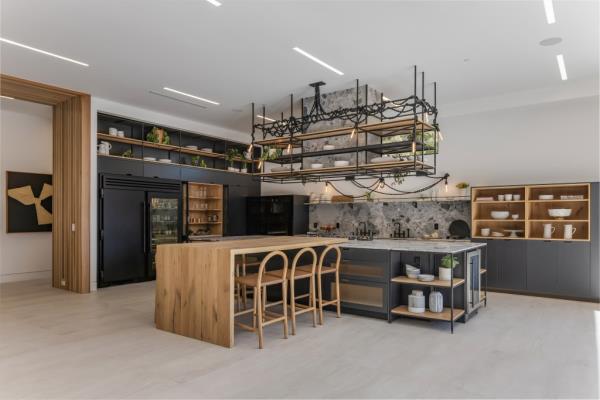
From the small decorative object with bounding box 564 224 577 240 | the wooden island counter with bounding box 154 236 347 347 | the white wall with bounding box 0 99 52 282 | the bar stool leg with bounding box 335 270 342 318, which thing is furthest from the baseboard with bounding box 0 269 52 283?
the small decorative object with bounding box 564 224 577 240

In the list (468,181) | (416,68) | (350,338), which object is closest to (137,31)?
(416,68)

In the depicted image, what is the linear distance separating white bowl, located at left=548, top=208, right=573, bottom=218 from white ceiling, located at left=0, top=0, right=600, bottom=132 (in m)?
1.96

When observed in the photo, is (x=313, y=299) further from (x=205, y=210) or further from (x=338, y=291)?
(x=205, y=210)

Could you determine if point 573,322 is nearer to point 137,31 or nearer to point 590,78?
point 590,78

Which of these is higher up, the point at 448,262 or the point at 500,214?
the point at 500,214

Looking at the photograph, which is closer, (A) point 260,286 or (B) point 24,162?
(A) point 260,286

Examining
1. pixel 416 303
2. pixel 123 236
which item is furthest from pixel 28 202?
pixel 416 303

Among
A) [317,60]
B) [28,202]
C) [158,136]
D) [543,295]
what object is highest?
[317,60]

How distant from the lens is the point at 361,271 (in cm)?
508

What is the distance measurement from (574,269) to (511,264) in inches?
33.3

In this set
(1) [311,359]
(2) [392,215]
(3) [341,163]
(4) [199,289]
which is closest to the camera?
(1) [311,359]

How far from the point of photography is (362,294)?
5.07 m

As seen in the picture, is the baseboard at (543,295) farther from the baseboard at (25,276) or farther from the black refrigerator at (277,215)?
the baseboard at (25,276)

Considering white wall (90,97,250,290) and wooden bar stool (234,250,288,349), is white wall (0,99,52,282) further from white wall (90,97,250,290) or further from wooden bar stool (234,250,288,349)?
wooden bar stool (234,250,288,349)
